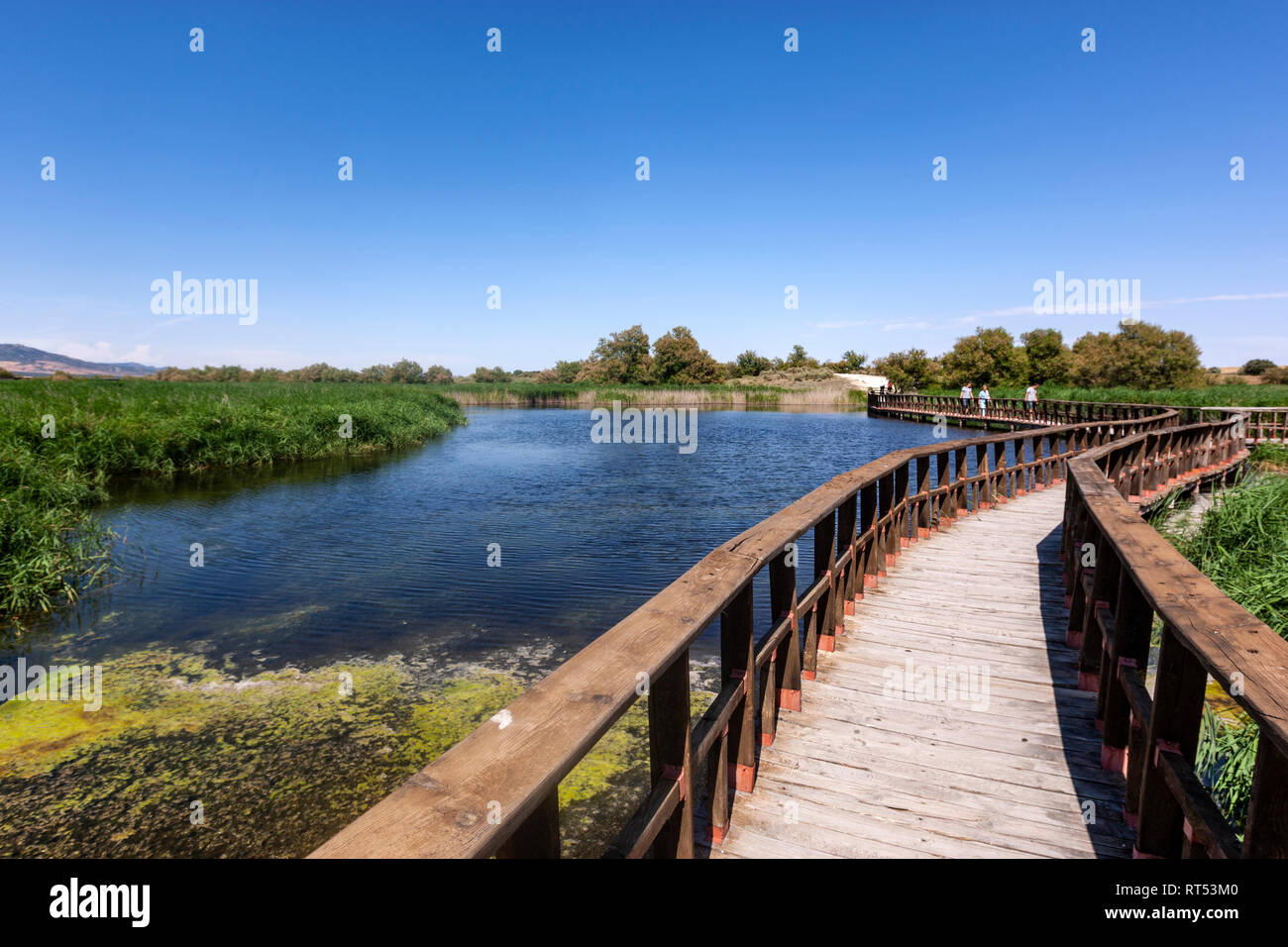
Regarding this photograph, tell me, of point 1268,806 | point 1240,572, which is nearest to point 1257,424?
point 1240,572

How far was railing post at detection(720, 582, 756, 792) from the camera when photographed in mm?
3031

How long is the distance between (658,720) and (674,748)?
0.41 feet

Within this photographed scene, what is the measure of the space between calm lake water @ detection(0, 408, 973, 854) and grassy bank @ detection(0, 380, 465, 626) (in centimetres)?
62

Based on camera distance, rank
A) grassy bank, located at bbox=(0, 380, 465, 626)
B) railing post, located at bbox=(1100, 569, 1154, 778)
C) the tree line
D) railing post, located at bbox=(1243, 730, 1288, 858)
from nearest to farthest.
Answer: railing post, located at bbox=(1243, 730, 1288, 858) → railing post, located at bbox=(1100, 569, 1154, 778) → grassy bank, located at bbox=(0, 380, 465, 626) → the tree line

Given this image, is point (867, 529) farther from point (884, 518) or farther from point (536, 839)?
point (536, 839)

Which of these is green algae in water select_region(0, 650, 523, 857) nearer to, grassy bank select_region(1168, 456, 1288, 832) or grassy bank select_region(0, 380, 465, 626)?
grassy bank select_region(0, 380, 465, 626)

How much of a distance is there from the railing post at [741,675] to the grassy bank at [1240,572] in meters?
2.60

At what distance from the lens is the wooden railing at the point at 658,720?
1180 mm

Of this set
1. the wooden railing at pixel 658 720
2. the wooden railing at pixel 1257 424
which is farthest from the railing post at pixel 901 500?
the wooden railing at pixel 1257 424

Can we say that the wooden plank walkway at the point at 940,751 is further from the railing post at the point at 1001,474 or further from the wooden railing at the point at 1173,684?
the railing post at the point at 1001,474

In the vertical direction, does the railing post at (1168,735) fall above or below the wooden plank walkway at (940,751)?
above

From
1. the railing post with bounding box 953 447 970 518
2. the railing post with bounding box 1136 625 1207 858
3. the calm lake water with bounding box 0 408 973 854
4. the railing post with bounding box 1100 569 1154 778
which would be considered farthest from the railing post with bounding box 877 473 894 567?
the railing post with bounding box 1136 625 1207 858
